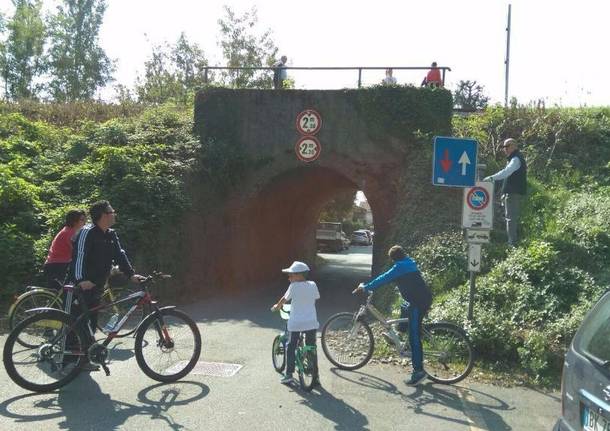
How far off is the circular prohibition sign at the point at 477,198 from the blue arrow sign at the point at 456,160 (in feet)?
0.56

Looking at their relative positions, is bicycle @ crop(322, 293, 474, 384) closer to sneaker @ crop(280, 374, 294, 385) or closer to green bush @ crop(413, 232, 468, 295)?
sneaker @ crop(280, 374, 294, 385)

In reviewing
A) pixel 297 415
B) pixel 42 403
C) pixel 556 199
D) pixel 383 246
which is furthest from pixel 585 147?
pixel 42 403

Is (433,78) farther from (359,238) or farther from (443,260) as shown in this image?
(359,238)

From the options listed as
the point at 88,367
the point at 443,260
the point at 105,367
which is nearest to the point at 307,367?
the point at 105,367

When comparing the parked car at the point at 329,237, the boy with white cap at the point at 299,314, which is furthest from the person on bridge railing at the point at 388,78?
the parked car at the point at 329,237

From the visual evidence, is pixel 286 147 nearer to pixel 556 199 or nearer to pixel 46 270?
pixel 556 199

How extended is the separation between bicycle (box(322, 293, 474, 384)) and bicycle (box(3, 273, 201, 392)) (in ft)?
6.58

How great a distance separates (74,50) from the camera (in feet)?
151

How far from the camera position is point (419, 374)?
23.3 ft

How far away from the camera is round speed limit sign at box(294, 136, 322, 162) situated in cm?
1667

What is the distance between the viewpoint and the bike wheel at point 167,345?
6723 millimetres

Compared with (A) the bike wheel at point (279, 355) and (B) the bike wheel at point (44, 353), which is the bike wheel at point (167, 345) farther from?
(A) the bike wheel at point (279, 355)

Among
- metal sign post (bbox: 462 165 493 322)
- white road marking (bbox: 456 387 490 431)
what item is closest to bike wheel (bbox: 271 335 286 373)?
white road marking (bbox: 456 387 490 431)

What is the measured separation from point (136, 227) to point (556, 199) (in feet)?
29.8
